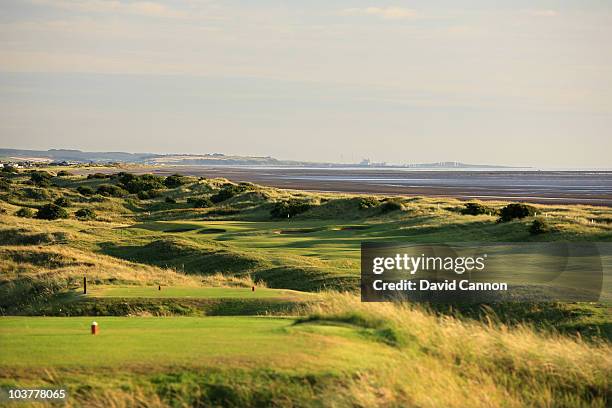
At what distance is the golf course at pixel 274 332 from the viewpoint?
12266 millimetres

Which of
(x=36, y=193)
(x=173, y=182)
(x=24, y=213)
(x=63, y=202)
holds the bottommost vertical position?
(x=24, y=213)

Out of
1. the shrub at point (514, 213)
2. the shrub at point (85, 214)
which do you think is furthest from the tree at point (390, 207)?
the shrub at point (85, 214)

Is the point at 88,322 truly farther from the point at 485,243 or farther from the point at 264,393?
the point at 485,243

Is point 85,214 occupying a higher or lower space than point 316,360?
lower

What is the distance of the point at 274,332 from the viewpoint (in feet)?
47.7

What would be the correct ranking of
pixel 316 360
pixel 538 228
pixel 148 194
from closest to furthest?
pixel 316 360 < pixel 538 228 < pixel 148 194

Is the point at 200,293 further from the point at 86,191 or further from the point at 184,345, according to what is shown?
the point at 86,191

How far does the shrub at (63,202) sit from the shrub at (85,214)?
6.02 m

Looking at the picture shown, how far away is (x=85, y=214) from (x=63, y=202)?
9.73 meters

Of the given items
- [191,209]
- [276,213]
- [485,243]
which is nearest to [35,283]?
[485,243]

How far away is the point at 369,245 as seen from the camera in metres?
46.0

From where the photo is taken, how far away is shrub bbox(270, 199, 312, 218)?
7400cm

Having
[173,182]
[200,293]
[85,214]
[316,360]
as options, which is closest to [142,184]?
[173,182]

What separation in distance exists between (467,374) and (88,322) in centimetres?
738
